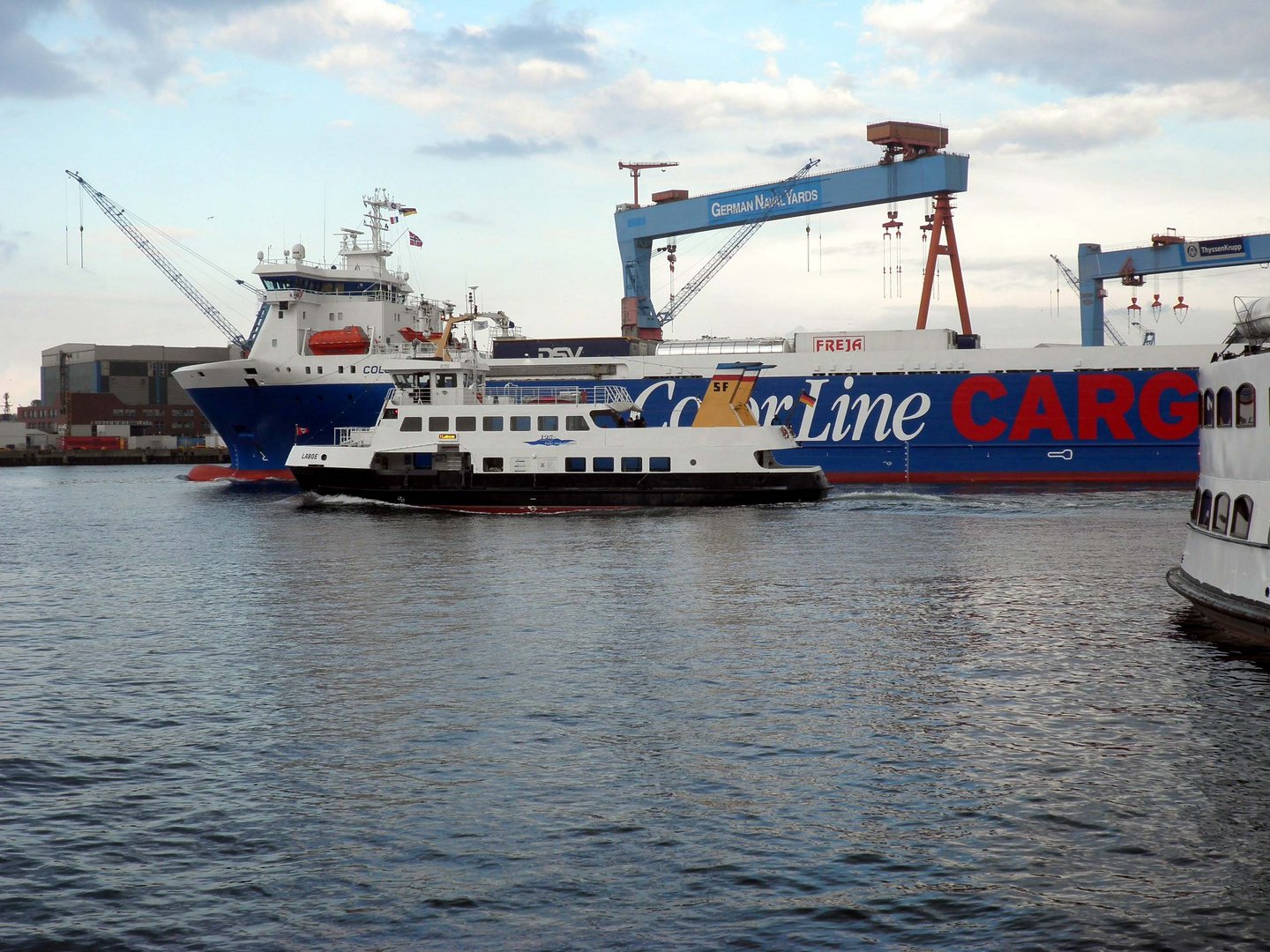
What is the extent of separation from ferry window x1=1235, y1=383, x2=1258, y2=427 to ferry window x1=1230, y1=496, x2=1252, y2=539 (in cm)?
135

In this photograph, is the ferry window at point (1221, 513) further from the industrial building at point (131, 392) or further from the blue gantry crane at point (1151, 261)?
the industrial building at point (131, 392)

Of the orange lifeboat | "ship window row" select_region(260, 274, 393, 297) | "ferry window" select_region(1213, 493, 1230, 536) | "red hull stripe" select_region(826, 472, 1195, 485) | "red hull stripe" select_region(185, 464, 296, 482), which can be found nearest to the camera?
"ferry window" select_region(1213, 493, 1230, 536)

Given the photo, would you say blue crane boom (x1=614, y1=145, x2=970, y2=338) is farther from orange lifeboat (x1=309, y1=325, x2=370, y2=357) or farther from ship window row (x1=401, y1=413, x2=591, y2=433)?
ship window row (x1=401, y1=413, x2=591, y2=433)

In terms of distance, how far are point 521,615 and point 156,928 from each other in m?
13.9

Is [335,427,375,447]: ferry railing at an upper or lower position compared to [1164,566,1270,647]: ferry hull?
upper

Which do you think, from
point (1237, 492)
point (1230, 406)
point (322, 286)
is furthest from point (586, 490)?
point (322, 286)

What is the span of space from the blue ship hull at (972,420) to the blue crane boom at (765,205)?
6.31 meters

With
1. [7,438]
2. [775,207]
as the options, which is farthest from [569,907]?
[7,438]

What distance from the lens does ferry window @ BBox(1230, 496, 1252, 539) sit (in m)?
18.9

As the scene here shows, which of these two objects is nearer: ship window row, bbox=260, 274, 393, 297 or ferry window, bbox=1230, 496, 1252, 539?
ferry window, bbox=1230, 496, 1252, 539

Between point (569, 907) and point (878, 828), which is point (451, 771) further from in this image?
point (878, 828)

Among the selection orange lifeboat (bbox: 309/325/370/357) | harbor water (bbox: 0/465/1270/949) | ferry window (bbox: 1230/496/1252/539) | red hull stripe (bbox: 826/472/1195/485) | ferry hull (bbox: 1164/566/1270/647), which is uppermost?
orange lifeboat (bbox: 309/325/370/357)

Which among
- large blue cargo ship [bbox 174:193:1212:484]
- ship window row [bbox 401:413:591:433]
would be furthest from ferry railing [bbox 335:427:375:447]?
large blue cargo ship [bbox 174:193:1212:484]

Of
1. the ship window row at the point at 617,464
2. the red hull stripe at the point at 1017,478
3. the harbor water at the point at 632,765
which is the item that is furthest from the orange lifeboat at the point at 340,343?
the harbor water at the point at 632,765
